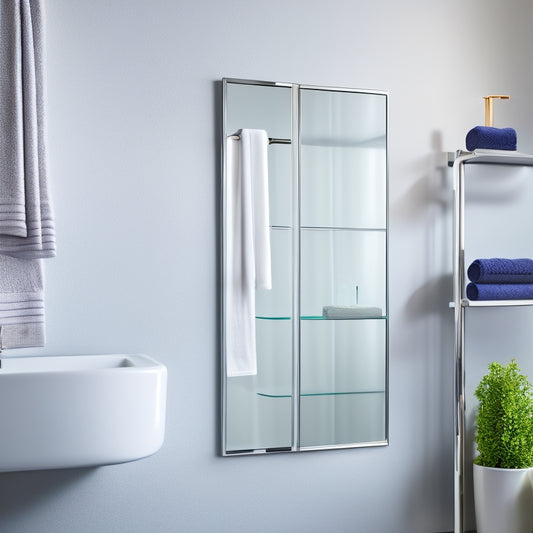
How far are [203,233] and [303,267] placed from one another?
1.07ft

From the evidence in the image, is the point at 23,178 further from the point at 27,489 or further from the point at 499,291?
the point at 499,291

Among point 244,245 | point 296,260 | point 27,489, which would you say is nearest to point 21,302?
point 27,489

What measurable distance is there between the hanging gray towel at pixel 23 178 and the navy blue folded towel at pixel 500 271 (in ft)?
4.10

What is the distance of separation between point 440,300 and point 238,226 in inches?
29.4

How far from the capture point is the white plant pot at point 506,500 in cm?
215

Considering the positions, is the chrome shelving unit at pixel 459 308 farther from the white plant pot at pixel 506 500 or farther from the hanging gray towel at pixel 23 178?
the hanging gray towel at pixel 23 178

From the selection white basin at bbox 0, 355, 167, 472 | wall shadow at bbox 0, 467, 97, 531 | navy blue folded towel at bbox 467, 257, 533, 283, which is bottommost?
wall shadow at bbox 0, 467, 97, 531

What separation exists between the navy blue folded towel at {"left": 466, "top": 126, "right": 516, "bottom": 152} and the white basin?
4.09ft

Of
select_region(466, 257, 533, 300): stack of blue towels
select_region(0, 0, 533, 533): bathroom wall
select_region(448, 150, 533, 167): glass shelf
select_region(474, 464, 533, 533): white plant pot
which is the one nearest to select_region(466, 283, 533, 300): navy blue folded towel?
select_region(466, 257, 533, 300): stack of blue towels

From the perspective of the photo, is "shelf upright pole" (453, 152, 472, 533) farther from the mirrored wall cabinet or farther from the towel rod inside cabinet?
the towel rod inside cabinet

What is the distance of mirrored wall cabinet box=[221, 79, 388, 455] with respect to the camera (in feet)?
6.98

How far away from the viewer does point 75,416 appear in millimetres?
1611

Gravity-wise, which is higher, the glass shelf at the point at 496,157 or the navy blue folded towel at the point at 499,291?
the glass shelf at the point at 496,157

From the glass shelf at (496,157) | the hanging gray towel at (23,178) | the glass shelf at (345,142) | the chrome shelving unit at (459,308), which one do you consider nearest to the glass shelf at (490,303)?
the chrome shelving unit at (459,308)
